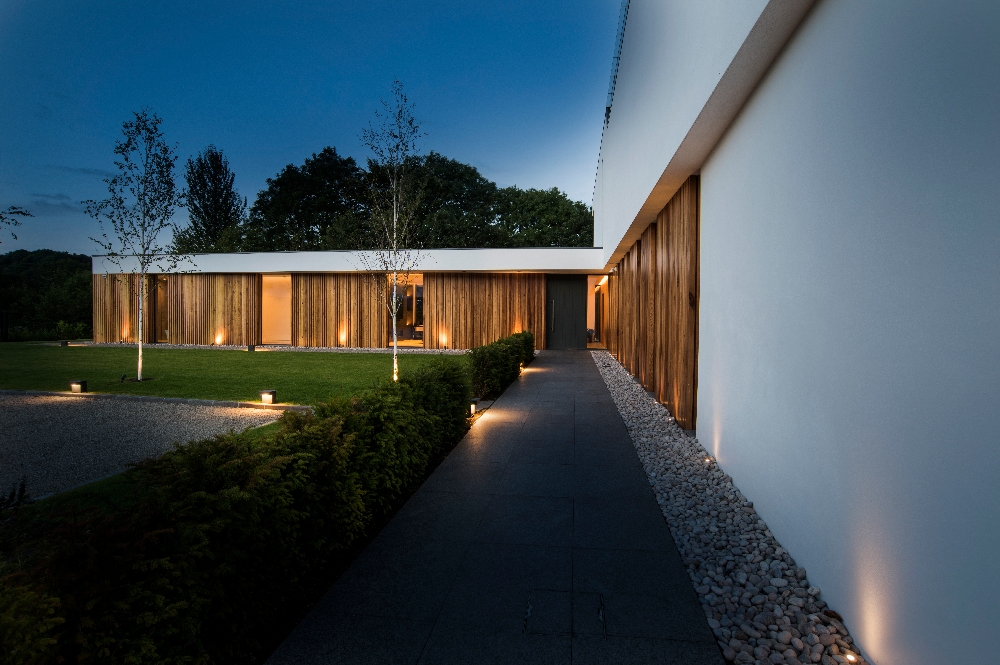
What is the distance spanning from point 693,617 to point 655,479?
2.22 meters

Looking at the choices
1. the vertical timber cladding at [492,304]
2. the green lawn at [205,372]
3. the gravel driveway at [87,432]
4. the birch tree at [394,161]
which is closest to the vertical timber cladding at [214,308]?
the green lawn at [205,372]

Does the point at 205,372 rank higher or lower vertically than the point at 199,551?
lower

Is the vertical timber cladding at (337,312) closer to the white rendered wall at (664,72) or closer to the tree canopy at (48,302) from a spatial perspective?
the white rendered wall at (664,72)

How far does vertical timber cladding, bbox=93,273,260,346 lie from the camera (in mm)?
21016

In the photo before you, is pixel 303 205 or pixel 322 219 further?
pixel 303 205

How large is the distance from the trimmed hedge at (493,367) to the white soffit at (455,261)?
24.7 feet

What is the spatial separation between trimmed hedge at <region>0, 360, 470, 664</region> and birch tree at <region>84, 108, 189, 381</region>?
11699 mm

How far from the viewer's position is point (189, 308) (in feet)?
70.4

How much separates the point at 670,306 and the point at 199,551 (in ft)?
21.6

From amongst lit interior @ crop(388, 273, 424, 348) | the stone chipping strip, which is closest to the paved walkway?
the stone chipping strip

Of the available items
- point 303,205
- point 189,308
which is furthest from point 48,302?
point 303,205

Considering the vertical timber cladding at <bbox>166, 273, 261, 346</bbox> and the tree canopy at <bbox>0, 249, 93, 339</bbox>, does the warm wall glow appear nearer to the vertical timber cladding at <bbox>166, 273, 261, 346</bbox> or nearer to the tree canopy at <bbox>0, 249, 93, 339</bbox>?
the vertical timber cladding at <bbox>166, 273, 261, 346</bbox>

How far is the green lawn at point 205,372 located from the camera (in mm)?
9703

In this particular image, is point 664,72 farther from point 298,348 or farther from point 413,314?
point 298,348
